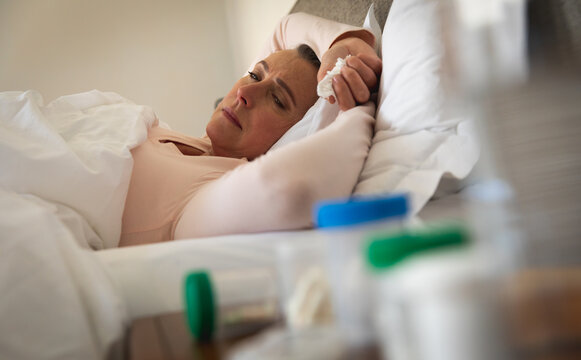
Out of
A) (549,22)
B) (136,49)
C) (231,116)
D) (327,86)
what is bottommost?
(136,49)

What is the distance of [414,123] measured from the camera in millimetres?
1051

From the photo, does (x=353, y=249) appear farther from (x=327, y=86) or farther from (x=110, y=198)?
(x=327, y=86)

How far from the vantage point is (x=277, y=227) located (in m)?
0.86

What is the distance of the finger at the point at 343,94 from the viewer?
4.00 ft

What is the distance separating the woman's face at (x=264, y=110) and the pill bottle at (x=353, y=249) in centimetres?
106

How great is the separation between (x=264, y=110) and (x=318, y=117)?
23 cm

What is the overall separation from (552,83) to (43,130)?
83 centimetres

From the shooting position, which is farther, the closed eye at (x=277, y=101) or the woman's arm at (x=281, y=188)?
the closed eye at (x=277, y=101)

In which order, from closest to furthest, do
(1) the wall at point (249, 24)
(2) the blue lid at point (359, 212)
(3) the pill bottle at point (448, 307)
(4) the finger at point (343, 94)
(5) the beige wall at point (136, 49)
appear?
(3) the pill bottle at point (448, 307)
(2) the blue lid at point (359, 212)
(4) the finger at point (343, 94)
(1) the wall at point (249, 24)
(5) the beige wall at point (136, 49)

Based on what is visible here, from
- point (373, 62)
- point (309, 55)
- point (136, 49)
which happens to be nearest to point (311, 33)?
point (309, 55)

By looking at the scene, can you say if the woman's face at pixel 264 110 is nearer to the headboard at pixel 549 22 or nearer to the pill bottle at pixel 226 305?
the headboard at pixel 549 22

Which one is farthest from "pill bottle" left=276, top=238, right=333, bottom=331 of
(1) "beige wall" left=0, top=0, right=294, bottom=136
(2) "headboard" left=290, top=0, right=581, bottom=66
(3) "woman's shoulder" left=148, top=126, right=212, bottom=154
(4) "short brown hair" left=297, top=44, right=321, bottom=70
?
(1) "beige wall" left=0, top=0, right=294, bottom=136

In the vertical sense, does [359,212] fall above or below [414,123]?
above

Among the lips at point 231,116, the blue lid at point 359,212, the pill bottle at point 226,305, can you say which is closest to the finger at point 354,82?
the lips at point 231,116
